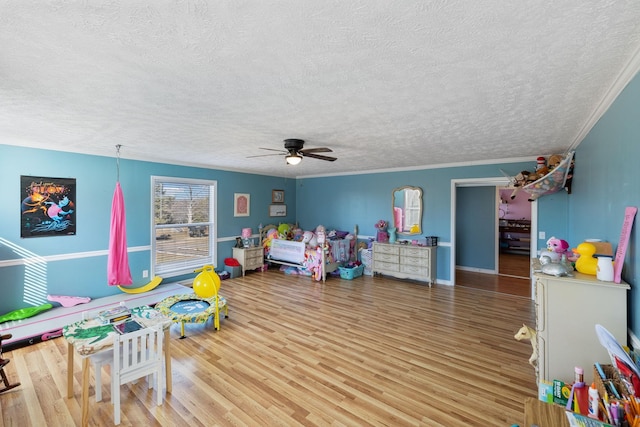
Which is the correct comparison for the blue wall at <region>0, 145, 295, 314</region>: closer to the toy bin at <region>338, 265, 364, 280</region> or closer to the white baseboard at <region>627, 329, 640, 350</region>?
the toy bin at <region>338, 265, 364, 280</region>

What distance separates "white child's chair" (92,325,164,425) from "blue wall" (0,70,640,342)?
9.26ft

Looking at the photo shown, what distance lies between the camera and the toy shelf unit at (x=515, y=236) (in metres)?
8.61

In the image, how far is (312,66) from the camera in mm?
1697

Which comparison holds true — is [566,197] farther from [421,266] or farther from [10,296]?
[10,296]

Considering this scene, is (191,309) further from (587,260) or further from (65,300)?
(587,260)

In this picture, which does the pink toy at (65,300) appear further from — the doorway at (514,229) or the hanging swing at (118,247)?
the doorway at (514,229)

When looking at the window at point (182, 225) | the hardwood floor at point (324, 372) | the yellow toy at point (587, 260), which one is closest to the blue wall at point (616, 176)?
the yellow toy at point (587, 260)

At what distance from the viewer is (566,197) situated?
4.43m

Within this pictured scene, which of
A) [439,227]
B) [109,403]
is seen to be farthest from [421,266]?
[109,403]

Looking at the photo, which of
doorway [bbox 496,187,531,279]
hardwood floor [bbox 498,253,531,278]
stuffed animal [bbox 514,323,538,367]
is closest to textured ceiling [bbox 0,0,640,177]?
stuffed animal [bbox 514,323,538,367]

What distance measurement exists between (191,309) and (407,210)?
4583 mm

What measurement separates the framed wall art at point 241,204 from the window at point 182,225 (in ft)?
1.83

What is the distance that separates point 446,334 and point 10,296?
575 centimetres

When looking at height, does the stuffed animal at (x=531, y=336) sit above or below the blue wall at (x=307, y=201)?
below
